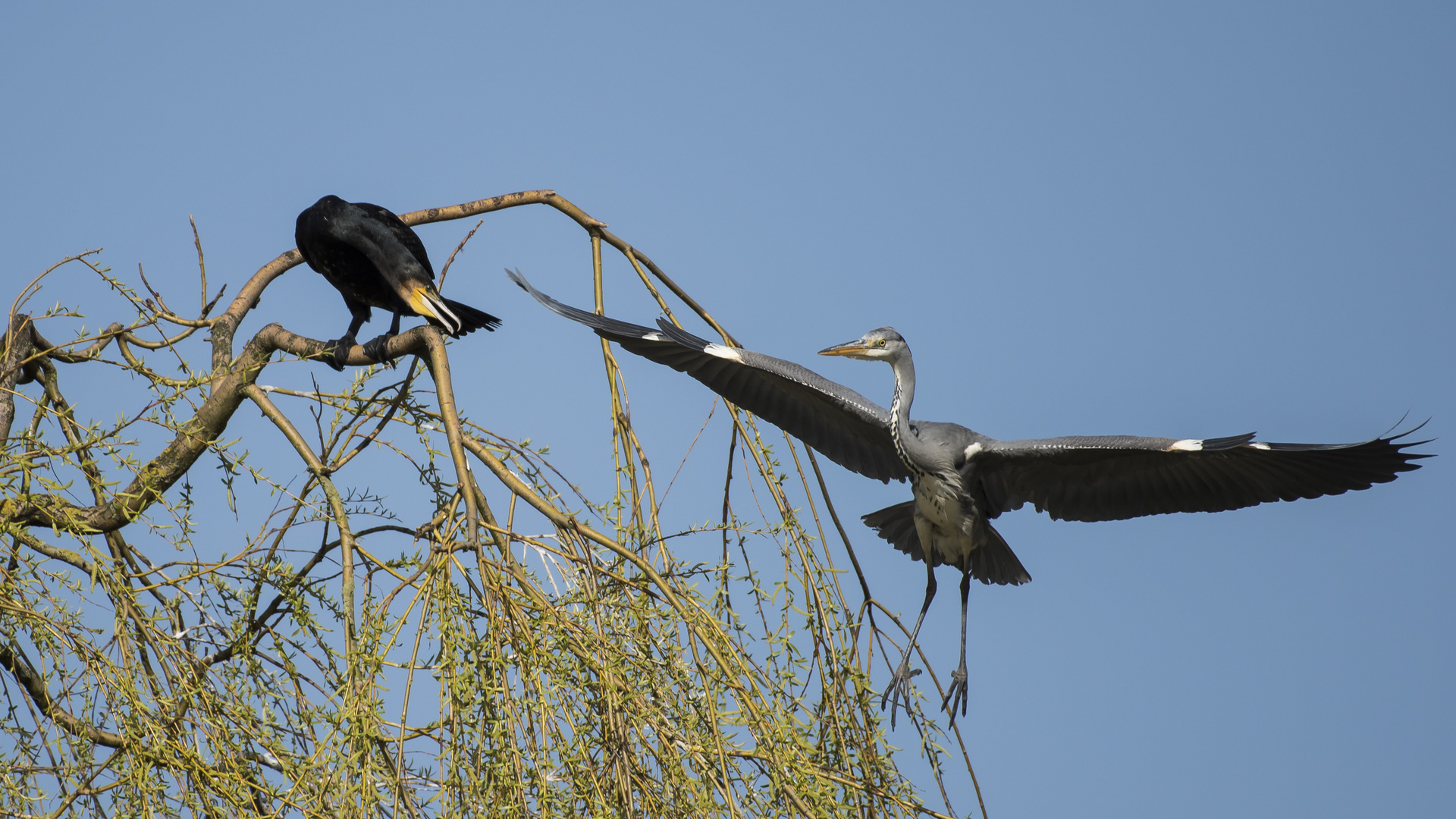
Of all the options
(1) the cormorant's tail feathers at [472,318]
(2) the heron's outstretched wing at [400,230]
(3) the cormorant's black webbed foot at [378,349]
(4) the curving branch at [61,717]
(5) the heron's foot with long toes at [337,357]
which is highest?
(2) the heron's outstretched wing at [400,230]

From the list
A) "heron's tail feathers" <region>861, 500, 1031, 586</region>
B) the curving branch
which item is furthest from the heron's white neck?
the curving branch

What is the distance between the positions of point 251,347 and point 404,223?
77 cm

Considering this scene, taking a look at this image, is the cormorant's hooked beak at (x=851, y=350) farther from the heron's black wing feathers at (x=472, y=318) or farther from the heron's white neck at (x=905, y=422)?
the heron's black wing feathers at (x=472, y=318)

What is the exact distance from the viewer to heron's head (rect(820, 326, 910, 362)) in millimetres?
3469

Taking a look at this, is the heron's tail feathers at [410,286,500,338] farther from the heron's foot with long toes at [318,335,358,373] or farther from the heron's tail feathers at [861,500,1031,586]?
the heron's tail feathers at [861,500,1031,586]

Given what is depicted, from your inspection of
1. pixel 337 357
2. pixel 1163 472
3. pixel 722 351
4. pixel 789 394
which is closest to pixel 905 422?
pixel 789 394

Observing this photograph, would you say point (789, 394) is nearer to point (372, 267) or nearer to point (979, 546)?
point (979, 546)

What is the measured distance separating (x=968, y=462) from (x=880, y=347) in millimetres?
438

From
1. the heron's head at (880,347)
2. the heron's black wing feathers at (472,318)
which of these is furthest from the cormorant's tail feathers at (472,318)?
the heron's head at (880,347)

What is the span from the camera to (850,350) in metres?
3.50

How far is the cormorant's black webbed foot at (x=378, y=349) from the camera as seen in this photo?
2989mm

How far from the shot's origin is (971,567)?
3.80 meters

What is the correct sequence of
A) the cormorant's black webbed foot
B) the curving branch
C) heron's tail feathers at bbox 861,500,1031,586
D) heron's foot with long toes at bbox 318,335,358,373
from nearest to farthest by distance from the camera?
the curving branch, the cormorant's black webbed foot, heron's foot with long toes at bbox 318,335,358,373, heron's tail feathers at bbox 861,500,1031,586

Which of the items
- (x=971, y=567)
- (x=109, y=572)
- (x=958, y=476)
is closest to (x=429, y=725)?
(x=109, y=572)
